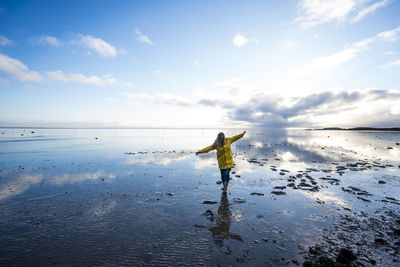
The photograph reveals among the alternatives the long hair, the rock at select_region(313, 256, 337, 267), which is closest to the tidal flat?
the rock at select_region(313, 256, 337, 267)

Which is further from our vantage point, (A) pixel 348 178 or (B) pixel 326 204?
(A) pixel 348 178

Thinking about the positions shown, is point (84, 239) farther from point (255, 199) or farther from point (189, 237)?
point (255, 199)

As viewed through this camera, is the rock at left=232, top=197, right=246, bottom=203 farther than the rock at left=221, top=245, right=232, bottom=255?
Yes

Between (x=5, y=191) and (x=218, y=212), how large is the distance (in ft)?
45.5

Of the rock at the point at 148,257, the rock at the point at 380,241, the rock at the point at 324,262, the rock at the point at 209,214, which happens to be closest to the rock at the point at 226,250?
the rock at the point at 209,214

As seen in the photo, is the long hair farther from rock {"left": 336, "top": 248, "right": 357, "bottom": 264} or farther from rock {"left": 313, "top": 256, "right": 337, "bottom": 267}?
rock {"left": 336, "top": 248, "right": 357, "bottom": 264}

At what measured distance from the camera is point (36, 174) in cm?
1609

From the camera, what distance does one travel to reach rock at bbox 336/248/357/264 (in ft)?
19.1

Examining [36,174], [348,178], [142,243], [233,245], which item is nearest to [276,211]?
[233,245]

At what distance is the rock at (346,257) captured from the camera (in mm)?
5812

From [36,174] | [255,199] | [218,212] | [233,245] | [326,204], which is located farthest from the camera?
[36,174]

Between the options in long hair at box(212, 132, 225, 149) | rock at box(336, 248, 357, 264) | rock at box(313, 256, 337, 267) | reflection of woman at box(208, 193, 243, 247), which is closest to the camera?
rock at box(313, 256, 337, 267)

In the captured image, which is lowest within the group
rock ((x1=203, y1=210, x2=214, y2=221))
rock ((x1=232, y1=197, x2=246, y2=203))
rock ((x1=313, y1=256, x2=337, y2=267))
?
rock ((x1=232, y1=197, x2=246, y2=203))

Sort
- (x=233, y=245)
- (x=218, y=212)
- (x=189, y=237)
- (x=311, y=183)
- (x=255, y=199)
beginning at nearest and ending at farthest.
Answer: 1. (x=233, y=245)
2. (x=189, y=237)
3. (x=218, y=212)
4. (x=255, y=199)
5. (x=311, y=183)
